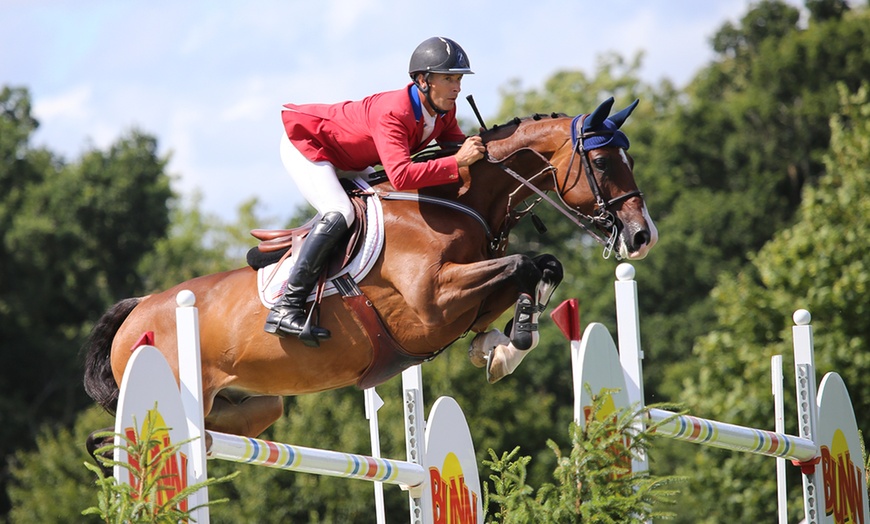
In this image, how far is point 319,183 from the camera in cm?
561

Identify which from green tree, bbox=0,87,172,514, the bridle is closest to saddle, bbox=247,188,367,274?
the bridle

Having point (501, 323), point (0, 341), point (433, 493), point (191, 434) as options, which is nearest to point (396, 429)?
point (501, 323)

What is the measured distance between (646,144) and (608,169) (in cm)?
2894

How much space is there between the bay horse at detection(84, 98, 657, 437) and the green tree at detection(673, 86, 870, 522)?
33.7ft

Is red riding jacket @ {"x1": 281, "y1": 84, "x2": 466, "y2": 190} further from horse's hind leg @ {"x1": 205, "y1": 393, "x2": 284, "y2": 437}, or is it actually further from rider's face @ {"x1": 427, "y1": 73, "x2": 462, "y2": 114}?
horse's hind leg @ {"x1": 205, "y1": 393, "x2": 284, "y2": 437}

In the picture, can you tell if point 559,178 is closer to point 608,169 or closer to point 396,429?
point 608,169

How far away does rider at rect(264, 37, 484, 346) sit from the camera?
5.44 m

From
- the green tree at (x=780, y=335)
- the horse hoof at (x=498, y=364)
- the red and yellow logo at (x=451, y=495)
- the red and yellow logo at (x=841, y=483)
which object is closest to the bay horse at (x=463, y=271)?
the horse hoof at (x=498, y=364)

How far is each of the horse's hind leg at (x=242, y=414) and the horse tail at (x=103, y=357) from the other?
551mm

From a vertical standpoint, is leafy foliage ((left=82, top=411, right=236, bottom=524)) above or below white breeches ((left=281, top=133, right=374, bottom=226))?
below

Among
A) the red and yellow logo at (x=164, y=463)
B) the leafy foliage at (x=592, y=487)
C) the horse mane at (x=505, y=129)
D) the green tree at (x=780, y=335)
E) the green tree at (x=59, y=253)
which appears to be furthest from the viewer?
the green tree at (x=59, y=253)

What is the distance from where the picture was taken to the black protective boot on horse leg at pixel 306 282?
5434 millimetres

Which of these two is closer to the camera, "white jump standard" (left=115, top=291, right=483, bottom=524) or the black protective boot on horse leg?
"white jump standard" (left=115, top=291, right=483, bottom=524)

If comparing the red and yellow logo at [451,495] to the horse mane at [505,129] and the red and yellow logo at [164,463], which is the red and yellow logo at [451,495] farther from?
the red and yellow logo at [164,463]
